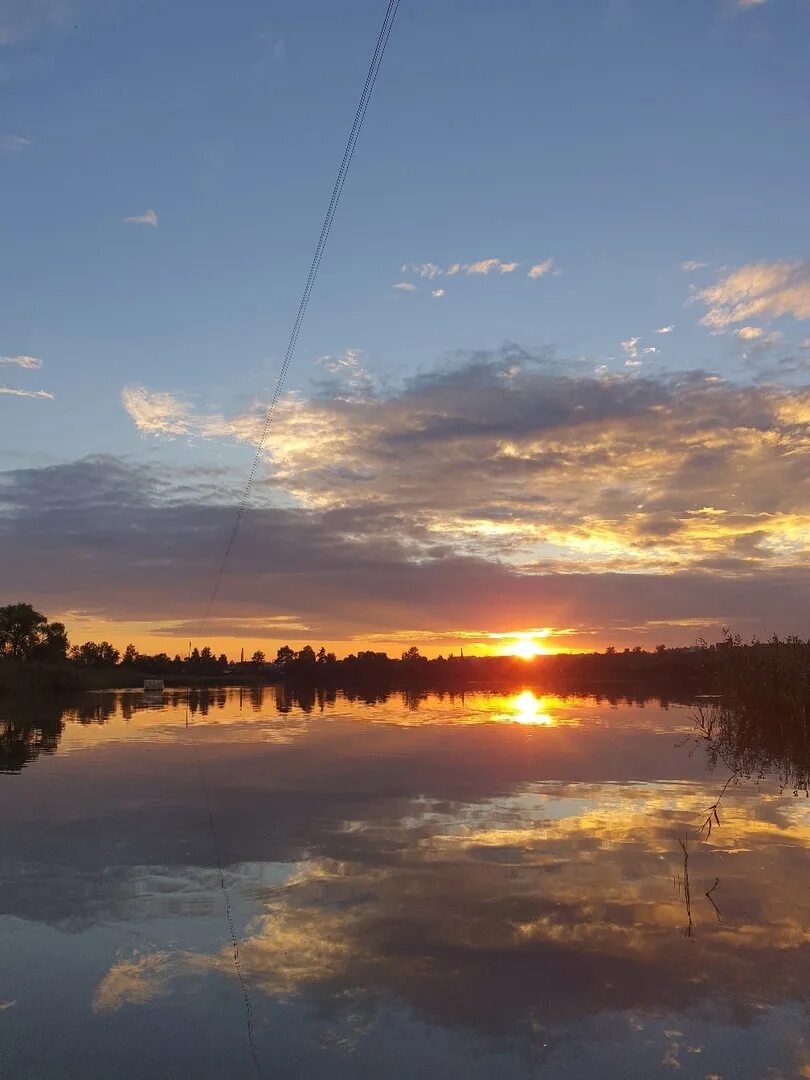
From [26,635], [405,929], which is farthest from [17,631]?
[405,929]

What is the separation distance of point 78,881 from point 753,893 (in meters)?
9.97

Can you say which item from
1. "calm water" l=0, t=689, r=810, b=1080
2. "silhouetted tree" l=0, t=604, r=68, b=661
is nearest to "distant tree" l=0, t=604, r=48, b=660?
"silhouetted tree" l=0, t=604, r=68, b=661

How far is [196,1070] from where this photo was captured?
695 cm

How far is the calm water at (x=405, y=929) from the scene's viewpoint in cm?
734

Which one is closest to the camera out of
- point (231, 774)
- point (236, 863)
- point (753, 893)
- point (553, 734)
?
point (753, 893)

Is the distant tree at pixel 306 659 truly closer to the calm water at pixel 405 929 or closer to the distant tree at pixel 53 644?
the distant tree at pixel 53 644

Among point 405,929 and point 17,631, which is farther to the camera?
point 17,631

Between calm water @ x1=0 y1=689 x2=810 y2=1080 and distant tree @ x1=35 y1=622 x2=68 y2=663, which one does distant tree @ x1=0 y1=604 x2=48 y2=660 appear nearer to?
distant tree @ x1=35 y1=622 x2=68 y2=663

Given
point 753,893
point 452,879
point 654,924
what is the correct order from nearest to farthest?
point 654,924 < point 753,893 < point 452,879

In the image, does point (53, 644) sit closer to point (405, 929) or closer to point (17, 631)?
point (17, 631)

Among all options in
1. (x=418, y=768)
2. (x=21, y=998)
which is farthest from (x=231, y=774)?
(x=21, y=998)

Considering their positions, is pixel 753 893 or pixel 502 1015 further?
pixel 753 893

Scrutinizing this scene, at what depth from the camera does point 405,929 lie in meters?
10.4

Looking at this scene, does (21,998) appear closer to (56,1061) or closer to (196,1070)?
(56,1061)
